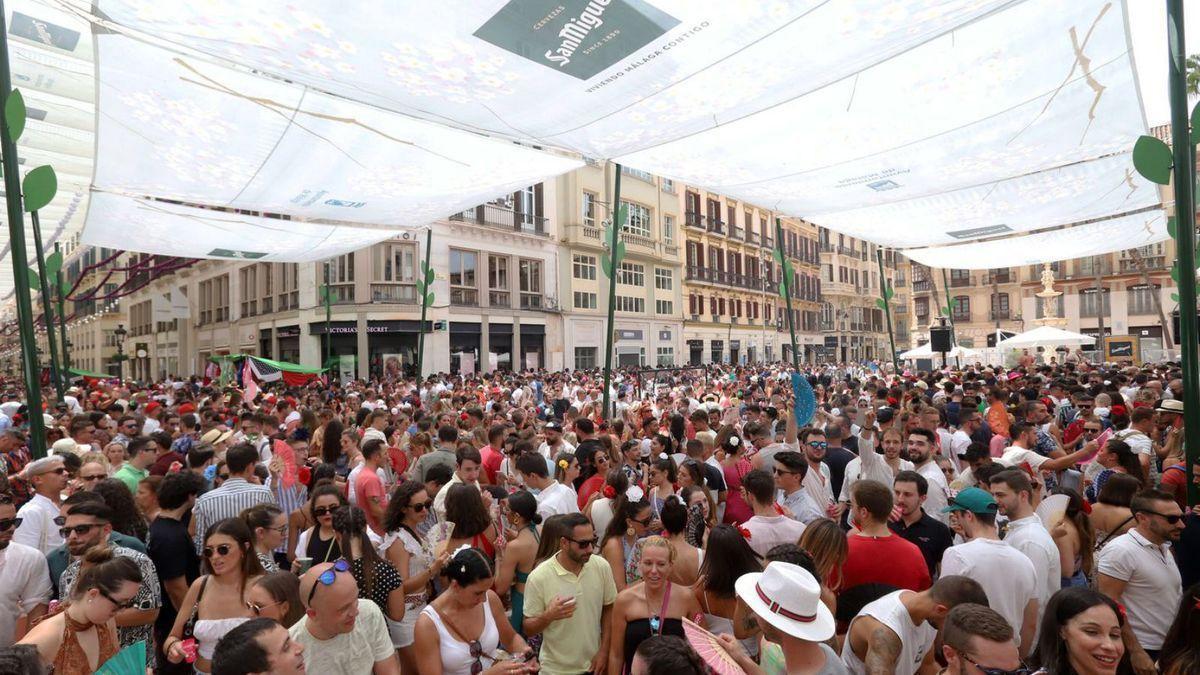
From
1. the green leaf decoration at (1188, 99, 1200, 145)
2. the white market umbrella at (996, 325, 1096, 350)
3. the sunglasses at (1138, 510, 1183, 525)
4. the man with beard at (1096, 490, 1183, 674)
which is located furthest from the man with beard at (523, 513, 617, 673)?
the white market umbrella at (996, 325, 1096, 350)

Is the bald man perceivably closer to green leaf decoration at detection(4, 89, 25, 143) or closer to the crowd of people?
the crowd of people

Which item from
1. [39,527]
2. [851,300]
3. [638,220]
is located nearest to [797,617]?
[39,527]

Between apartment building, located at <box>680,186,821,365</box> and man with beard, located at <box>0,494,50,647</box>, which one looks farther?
apartment building, located at <box>680,186,821,365</box>

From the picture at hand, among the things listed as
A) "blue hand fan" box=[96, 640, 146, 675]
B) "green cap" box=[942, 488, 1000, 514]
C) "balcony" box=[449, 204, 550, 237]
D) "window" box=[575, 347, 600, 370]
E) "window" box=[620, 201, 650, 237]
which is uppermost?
"window" box=[620, 201, 650, 237]

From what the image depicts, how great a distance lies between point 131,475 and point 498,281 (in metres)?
26.1

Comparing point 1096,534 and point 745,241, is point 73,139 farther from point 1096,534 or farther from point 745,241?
point 745,241

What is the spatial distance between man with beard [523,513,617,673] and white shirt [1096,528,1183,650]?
2.68m

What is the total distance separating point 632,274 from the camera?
128 ft

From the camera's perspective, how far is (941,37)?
15.3ft

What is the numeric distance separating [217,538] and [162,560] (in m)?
1.05

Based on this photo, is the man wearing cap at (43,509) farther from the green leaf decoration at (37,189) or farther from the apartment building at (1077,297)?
the apartment building at (1077,297)

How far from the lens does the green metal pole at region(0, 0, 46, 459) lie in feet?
15.7

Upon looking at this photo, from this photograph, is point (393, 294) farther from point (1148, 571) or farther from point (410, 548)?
point (1148, 571)

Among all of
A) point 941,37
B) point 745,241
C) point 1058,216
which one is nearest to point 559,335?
point 745,241
